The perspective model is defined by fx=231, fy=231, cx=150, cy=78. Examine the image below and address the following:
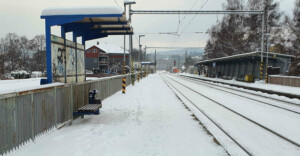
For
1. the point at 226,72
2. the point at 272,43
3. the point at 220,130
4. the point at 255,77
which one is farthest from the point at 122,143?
the point at 272,43

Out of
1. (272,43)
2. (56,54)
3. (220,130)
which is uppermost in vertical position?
(272,43)

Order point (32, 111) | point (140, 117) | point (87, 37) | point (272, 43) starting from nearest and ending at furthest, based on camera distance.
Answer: point (32, 111) → point (140, 117) → point (87, 37) → point (272, 43)

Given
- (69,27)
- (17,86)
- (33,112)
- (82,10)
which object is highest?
(82,10)

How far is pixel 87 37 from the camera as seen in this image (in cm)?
1091

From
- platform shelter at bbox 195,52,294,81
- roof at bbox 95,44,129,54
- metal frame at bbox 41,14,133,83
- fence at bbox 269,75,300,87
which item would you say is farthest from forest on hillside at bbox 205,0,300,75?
roof at bbox 95,44,129,54

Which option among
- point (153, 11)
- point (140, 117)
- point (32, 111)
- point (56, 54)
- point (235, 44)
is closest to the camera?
point (32, 111)

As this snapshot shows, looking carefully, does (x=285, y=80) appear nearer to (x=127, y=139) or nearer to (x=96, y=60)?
(x=127, y=139)

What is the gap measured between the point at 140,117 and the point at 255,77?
24.5m

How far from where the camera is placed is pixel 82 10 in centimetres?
731

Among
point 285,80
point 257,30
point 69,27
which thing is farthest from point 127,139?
point 257,30

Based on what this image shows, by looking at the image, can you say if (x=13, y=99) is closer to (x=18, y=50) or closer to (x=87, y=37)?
(x=87, y=37)

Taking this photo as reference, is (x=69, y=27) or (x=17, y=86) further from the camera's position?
(x=17, y=86)

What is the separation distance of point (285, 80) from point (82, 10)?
2078 centimetres

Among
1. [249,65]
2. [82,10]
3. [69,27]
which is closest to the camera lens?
[82,10]
